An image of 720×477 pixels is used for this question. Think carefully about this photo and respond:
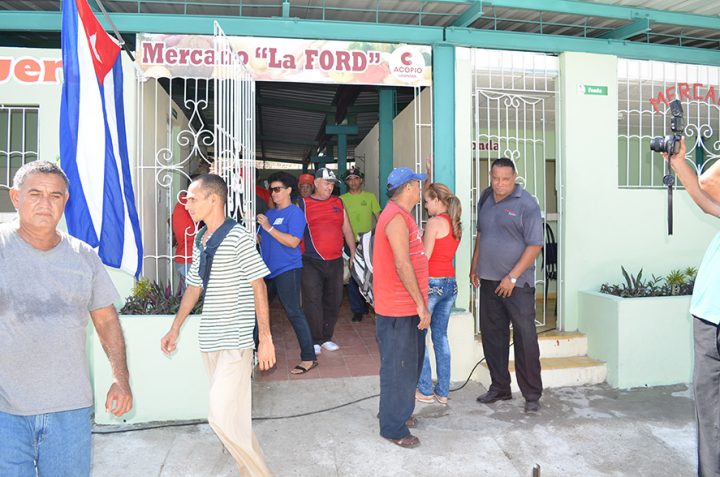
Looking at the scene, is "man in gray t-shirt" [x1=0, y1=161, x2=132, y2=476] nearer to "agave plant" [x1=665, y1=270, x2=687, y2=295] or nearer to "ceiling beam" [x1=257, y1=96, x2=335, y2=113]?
"agave plant" [x1=665, y1=270, x2=687, y2=295]

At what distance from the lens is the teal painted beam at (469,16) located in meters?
4.94

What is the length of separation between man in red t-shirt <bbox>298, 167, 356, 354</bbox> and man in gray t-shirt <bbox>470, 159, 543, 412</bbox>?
5.34 ft

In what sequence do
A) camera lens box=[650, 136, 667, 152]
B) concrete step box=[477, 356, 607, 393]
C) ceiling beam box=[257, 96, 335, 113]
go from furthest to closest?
ceiling beam box=[257, 96, 335, 113]
concrete step box=[477, 356, 607, 393]
camera lens box=[650, 136, 667, 152]

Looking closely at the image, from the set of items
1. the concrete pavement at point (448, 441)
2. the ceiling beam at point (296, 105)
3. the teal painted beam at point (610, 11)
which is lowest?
the concrete pavement at point (448, 441)

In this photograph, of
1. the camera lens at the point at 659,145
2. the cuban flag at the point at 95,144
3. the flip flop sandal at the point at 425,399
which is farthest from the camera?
the flip flop sandal at the point at 425,399

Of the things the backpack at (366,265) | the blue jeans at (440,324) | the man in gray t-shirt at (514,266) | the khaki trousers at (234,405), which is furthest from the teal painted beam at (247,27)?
the khaki trousers at (234,405)

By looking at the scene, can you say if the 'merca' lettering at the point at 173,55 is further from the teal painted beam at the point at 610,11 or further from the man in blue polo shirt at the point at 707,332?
the man in blue polo shirt at the point at 707,332

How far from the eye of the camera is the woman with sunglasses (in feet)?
16.6

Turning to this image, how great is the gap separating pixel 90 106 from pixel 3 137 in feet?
13.3

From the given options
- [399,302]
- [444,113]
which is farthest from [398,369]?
[444,113]

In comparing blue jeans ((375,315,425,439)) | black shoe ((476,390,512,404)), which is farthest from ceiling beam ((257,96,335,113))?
blue jeans ((375,315,425,439))

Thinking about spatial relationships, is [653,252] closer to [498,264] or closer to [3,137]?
[498,264]

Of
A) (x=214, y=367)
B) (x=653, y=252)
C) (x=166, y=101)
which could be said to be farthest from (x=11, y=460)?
(x=653, y=252)

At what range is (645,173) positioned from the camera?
9148mm
